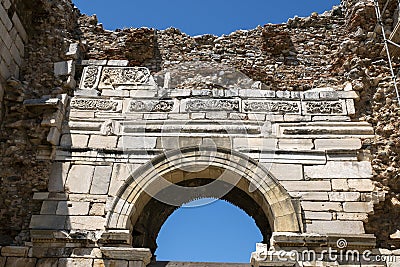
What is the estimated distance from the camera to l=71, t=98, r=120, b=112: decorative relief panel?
7012mm

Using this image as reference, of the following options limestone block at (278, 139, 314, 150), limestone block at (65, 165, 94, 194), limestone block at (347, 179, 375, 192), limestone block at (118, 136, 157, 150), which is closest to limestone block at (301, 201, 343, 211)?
limestone block at (347, 179, 375, 192)

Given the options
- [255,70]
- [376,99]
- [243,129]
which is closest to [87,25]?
[255,70]

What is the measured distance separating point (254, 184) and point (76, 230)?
2.62 meters

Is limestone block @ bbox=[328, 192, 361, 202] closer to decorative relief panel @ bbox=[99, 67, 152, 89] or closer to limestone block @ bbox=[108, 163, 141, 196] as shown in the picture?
limestone block @ bbox=[108, 163, 141, 196]

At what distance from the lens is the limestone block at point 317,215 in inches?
230

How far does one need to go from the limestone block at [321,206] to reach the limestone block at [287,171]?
15.9 inches

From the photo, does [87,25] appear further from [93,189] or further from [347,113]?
[347,113]

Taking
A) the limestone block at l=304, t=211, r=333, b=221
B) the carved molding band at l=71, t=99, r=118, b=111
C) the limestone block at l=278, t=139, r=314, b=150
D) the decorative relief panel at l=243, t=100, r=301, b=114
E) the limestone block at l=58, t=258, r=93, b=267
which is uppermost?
the decorative relief panel at l=243, t=100, r=301, b=114

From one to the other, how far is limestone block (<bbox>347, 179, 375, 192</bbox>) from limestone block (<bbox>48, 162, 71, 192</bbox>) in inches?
167

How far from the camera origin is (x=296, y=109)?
687 cm

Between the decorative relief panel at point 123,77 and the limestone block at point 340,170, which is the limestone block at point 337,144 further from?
the decorative relief panel at point 123,77

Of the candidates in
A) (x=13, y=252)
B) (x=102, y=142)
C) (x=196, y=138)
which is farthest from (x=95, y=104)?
(x=13, y=252)

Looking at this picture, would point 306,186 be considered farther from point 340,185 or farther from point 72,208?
point 72,208

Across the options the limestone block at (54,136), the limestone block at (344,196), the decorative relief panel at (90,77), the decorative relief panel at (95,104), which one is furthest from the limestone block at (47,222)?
the limestone block at (344,196)
